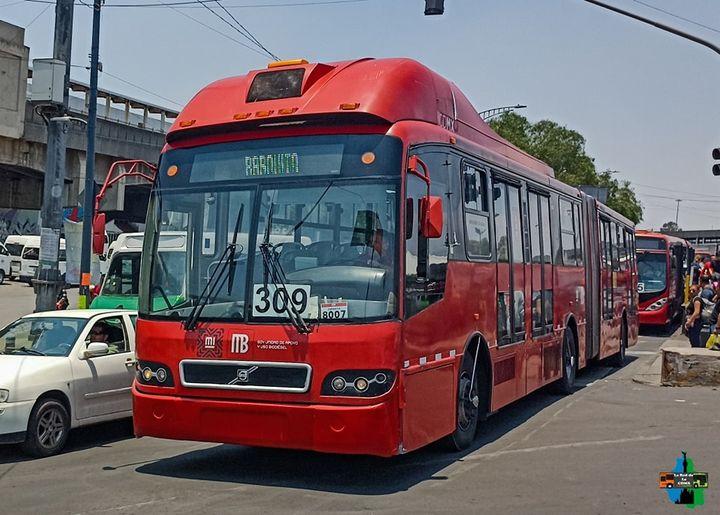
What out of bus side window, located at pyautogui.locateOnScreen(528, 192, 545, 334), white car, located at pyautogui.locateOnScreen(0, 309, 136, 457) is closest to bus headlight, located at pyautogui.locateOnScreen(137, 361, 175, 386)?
white car, located at pyautogui.locateOnScreen(0, 309, 136, 457)

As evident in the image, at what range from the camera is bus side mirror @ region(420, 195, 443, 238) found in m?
7.38

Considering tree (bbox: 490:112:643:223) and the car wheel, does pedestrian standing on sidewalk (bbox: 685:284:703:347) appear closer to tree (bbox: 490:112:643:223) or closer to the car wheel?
the car wheel

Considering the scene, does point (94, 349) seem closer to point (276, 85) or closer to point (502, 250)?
point (276, 85)

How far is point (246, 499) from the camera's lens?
7133mm

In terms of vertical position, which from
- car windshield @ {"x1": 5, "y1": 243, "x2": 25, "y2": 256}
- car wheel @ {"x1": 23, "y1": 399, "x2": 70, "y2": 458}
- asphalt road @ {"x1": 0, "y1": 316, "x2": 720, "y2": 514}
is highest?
car windshield @ {"x1": 5, "y1": 243, "x2": 25, "y2": 256}

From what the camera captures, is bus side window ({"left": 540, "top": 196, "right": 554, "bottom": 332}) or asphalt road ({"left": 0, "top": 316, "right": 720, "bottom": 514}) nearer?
asphalt road ({"left": 0, "top": 316, "right": 720, "bottom": 514})

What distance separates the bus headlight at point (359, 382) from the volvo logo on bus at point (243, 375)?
673 millimetres

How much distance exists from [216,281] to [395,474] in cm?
239

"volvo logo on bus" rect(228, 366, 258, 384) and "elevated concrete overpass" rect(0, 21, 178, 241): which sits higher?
"elevated concrete overpass" rect(0, 21, 178, 241)

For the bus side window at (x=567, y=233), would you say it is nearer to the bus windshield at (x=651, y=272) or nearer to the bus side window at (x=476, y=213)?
the bus side window at (x=476, y=213)

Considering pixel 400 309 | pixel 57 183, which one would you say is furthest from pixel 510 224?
pixel 57 183

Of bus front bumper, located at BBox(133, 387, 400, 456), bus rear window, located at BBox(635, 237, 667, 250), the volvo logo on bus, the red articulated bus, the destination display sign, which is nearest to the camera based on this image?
bus front bumper, located at BBox(133, 387, 400, 456)

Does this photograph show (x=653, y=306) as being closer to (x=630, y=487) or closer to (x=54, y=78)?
(x=54, y=78)

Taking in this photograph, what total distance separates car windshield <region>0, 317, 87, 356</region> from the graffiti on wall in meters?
50.3
